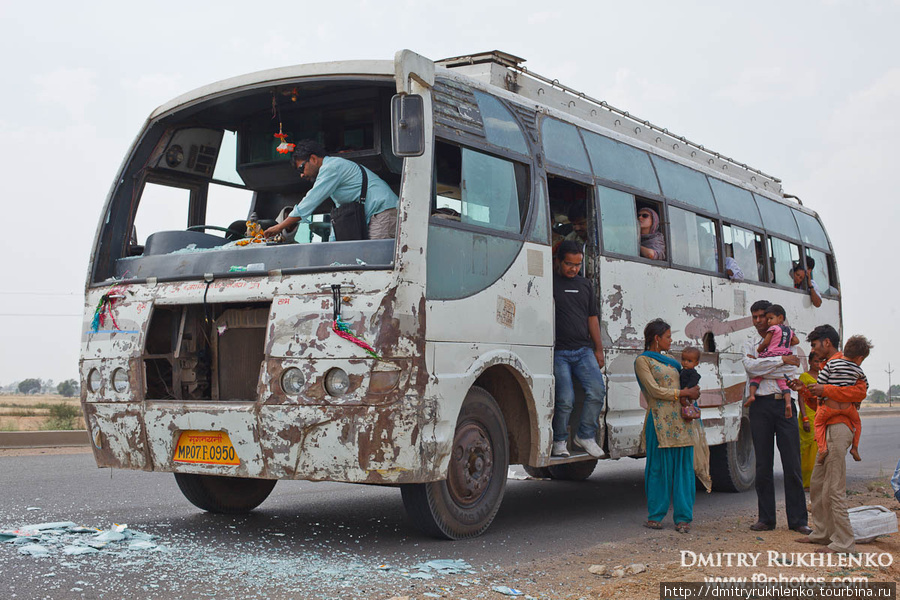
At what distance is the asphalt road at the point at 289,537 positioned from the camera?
16.6ft

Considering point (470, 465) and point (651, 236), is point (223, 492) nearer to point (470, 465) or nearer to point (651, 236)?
point (470, 465)

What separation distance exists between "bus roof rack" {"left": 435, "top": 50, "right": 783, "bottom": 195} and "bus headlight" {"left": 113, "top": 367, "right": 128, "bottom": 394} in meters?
3.42

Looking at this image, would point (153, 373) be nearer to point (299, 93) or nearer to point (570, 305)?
point (299, 93)

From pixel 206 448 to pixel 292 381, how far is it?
82 cm

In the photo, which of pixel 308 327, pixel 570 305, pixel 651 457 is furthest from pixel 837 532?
pixel 308 327

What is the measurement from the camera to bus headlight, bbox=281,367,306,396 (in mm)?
5941

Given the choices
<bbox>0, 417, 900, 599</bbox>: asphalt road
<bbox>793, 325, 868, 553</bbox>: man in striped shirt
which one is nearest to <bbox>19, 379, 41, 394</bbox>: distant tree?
<bbox>0, 417, 900, 599</bbox>: asphalt road

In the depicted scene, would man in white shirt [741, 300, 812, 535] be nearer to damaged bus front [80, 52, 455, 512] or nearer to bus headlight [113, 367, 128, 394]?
damaged bus front [80, 52, 455, 512]

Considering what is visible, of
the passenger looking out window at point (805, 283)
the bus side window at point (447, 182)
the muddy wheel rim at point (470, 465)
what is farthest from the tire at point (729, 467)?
the bus side window at point (447, 182)

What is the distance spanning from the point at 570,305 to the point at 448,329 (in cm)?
183

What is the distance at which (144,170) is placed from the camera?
7441 millimetres

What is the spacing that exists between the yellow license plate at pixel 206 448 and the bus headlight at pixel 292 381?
560mm

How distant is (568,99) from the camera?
8.91 metres

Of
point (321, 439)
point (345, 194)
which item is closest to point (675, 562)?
point (321, 439)
